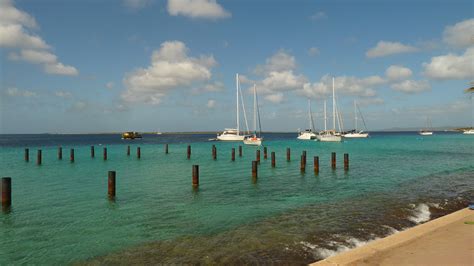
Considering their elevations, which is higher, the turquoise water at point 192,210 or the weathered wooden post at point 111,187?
the weathered wooden post at point 111,187

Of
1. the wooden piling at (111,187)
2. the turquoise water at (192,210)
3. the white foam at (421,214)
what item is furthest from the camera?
the wooden piling at (111,187)

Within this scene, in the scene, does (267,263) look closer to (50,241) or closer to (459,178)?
(50,241)

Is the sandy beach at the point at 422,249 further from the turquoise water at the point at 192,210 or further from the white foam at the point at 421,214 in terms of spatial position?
the white foam at the point at 421,214

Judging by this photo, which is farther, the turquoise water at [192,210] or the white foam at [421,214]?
the white foam at [421,214]

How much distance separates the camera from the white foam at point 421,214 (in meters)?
13.8

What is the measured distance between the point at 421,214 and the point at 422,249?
6624mm

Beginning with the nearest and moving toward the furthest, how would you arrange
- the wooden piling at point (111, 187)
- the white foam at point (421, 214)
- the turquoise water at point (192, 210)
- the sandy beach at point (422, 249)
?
1. the sandy beach at point (422, 249)
2. the turquoise water at point (192, 210)
3. the white foam at point (421, 214)
4. the wooden piling at point (111, 187)

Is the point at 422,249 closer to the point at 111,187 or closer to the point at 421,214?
the point at 421,214

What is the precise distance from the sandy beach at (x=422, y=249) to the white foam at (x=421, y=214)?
279 centimetres

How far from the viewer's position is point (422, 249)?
887cm

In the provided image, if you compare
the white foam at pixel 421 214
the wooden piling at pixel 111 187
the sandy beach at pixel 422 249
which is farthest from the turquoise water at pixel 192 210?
the sandy beach at pixel 422 249

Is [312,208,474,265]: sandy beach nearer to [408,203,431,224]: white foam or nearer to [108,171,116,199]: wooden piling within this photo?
[408,203,431,224]: white foam

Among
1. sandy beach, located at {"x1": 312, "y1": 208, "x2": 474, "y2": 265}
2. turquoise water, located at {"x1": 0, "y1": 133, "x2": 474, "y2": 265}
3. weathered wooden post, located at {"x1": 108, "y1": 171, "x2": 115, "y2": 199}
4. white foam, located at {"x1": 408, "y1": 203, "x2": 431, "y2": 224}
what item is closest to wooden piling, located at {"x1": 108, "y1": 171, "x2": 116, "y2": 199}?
weathered wooden post, located at {"x1": 108, "y1": 171, "x2": 115, "y2": 199}

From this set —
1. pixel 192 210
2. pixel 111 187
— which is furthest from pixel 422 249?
pixel 111 187
